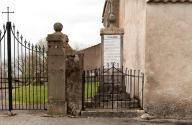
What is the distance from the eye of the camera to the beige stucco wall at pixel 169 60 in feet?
36.9

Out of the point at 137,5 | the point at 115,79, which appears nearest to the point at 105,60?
the point at 115,79

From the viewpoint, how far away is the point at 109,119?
11.0 meters

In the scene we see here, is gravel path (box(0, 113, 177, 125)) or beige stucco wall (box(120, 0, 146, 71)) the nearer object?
gravel path (box(0, 113, 177, 125))

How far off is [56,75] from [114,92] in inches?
107

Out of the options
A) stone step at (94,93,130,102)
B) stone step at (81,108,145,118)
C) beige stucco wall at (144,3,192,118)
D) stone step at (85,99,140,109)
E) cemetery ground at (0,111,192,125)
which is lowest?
cemetery ground at (0,111,192,125)

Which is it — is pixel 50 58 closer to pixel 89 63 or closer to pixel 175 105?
pixel 175 105

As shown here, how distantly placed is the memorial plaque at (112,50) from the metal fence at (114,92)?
429 millimetres

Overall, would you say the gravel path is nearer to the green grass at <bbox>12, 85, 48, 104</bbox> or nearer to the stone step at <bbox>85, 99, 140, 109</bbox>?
the green grass at <bbox>12, 85, 48, 104</bbox>

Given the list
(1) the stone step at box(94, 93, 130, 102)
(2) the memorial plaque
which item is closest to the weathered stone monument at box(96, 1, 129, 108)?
(2) the memorial plaque

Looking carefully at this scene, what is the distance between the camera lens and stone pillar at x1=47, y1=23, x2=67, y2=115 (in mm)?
11250

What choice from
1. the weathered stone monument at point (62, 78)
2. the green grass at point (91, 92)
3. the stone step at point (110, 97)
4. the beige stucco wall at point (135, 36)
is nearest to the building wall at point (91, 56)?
the beige stucco wall at point (135, 36)

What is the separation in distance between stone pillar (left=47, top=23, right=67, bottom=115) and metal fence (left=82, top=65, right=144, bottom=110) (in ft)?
2.28

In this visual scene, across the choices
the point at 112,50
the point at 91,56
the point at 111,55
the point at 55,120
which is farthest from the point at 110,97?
the point at 91,56

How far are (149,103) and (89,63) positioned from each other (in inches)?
668
